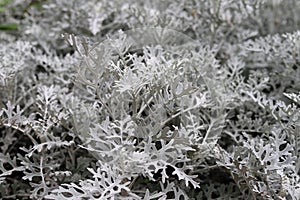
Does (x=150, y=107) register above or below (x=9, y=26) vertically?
below

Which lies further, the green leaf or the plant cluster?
the green leaf

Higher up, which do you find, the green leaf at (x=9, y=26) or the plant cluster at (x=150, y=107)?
the green leaf at (x=9, y=26)

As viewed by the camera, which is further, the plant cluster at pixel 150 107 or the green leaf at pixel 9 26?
the green leaf at pixel 9 26

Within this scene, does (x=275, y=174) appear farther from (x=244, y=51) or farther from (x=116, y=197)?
(x=244, y=51)

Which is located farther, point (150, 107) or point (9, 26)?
point (9, 26)

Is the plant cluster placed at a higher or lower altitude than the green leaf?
lower

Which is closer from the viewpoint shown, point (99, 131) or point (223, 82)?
point (99, 131)

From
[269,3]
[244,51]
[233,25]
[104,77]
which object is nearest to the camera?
[104,77]

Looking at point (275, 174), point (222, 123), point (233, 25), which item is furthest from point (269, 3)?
point (275, 174)
